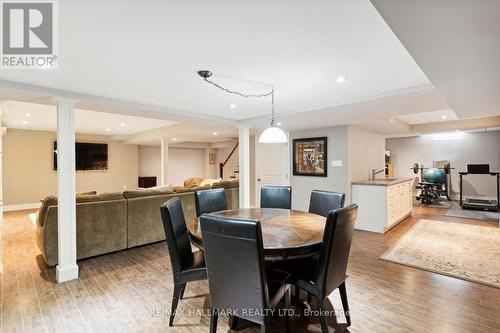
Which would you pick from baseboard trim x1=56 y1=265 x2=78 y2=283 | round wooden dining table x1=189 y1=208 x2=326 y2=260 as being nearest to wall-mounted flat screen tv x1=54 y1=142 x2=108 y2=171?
baseboard trim x1=56 y1=265 x2=78 y2=283

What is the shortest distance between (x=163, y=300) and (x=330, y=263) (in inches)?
65.2

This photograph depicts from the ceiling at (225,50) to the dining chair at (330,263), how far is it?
1197 mm

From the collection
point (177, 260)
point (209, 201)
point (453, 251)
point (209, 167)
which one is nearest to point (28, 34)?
point (177, 260)

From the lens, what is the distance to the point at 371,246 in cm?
387

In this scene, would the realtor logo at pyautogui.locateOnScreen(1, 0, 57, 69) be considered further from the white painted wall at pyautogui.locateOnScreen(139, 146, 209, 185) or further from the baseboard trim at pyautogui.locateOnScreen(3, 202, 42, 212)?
the white painted wall at pyautogui.locateOnScreen(139, 146, 209, 185)

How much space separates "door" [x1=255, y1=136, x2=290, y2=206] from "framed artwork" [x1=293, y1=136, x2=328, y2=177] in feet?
0.71

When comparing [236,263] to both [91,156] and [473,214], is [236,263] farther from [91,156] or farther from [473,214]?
[91,156]

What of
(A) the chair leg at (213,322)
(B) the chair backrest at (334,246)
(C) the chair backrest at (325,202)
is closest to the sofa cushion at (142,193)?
(C) the chair backrest at (325,202)

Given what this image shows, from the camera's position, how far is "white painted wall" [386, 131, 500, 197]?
7465mm

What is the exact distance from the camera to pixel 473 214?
19.7 ft

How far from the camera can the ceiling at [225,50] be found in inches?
54.9

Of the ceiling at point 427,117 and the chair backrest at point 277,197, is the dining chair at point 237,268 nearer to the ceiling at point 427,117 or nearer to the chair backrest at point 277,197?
the chair backrest at point 277,197

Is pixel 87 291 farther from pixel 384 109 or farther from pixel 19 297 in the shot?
pixel 384 109

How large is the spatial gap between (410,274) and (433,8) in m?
2.84
